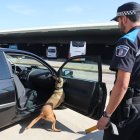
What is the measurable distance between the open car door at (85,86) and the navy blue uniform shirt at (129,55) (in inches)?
71.9

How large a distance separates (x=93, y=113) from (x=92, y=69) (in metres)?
0.68

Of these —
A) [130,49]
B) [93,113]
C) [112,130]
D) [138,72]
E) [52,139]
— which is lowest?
[52,139]

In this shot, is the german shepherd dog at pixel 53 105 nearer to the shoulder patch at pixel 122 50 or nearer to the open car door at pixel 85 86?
the open car door at pixel 85 86

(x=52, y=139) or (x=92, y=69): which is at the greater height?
(x=92, y=69)

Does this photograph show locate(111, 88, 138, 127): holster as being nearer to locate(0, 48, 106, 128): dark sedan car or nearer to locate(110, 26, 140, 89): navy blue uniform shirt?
locate(110, 26, 140, 89): navy blue uniform shirt

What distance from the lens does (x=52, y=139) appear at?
17.4 feet

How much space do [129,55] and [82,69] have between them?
3091mm

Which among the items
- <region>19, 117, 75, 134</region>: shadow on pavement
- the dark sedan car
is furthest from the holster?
<region>19, 117, 75, 134</region>: shadow on pavement

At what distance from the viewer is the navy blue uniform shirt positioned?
2785 mm

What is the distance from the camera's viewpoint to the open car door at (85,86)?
15.8ft

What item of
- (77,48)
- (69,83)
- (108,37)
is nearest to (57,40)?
(108,37)

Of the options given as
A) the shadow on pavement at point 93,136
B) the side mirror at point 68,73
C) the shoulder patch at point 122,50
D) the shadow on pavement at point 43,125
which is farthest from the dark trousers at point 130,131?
the side mirror at point 68,73

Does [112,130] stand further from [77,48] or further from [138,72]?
[77,48]

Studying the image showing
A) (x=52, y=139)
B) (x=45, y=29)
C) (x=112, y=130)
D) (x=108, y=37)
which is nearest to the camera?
(x=112, y=130)
